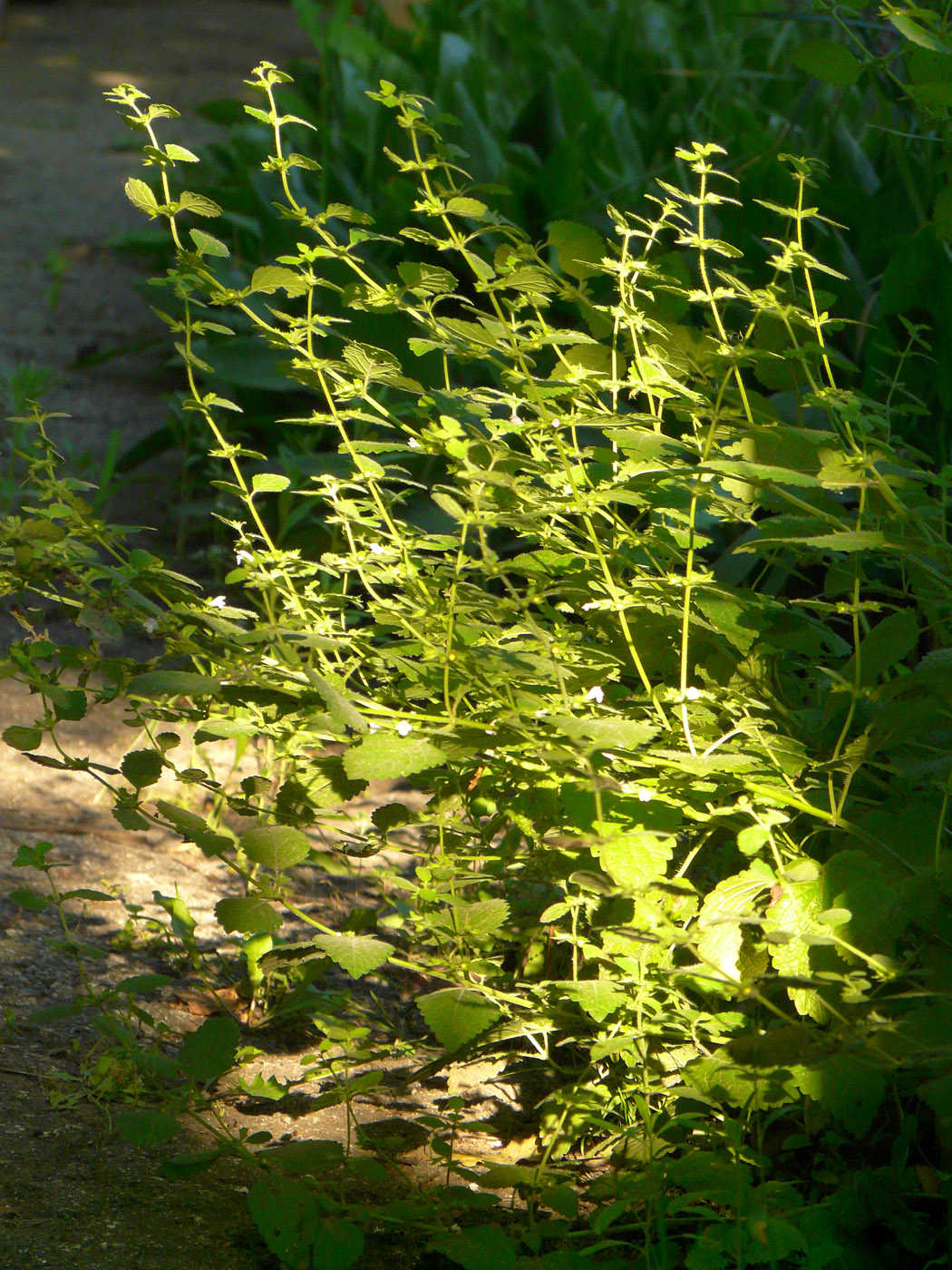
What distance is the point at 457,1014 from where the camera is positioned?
3.87ft

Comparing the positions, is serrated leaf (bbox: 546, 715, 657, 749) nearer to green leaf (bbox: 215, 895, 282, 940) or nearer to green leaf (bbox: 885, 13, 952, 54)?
green leaf (bbox: 215, 895, 282, 940)

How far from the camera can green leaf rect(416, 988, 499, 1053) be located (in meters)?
1.17

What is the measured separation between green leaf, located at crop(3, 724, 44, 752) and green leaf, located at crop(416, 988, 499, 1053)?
0.45 meters

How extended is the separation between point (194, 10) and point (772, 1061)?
10607 mm

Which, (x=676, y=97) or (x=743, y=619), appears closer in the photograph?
(x=743, y=619)

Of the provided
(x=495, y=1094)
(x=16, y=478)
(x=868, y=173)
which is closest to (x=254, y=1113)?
(x=495, y=1094)

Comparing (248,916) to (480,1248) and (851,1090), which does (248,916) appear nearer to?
(480,1248)

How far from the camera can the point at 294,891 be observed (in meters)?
1.93

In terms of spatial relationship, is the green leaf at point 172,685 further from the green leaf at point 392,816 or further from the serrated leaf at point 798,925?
the serrated leaf at point 798,925

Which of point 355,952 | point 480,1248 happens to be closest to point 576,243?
point 355,952

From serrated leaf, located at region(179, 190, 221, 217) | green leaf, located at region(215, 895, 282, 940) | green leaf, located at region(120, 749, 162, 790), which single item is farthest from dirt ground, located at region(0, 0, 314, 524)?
green leaf, located at region(215, 895, 282, 940)

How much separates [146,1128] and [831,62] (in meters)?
1.19

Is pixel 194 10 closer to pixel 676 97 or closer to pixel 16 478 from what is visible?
pixel 676 97

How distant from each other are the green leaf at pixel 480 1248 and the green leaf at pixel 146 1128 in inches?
10.0
